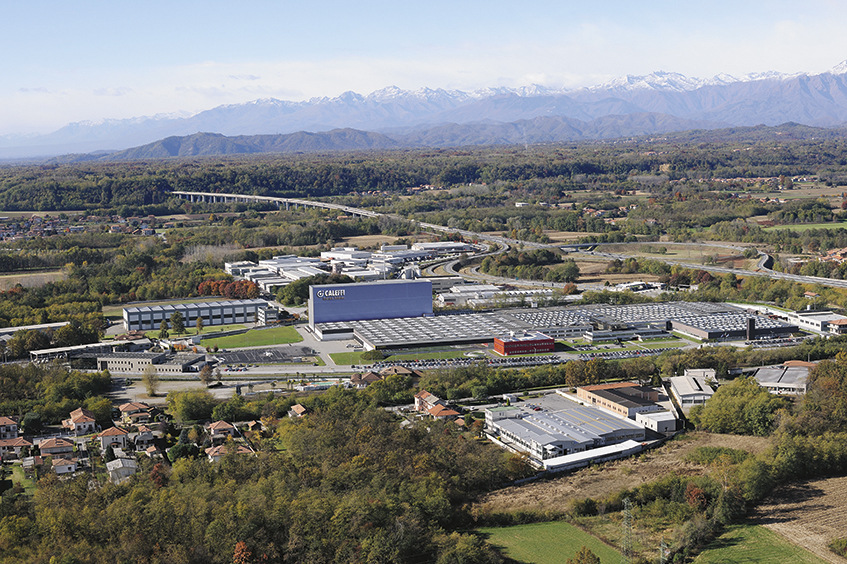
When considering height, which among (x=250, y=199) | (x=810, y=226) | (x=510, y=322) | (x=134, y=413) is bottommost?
(x=134, y=413)

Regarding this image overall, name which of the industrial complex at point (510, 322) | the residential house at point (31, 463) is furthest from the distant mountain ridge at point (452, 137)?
the residential house at point (31, 463)

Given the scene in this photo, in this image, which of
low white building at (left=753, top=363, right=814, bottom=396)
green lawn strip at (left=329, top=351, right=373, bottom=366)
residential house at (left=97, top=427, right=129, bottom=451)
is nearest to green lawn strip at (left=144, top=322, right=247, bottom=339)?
green lawn strip at (left=329, top=351, right=373, bottom=366)

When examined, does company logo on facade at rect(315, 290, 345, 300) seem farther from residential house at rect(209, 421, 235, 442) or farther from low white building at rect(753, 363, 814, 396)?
low white building at rect(753, 363, 814, 396)

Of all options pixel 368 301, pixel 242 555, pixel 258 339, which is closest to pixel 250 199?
pixel 368 301

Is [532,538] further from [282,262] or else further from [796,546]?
[282,262]

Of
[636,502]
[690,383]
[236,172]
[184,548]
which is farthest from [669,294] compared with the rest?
[236,172]

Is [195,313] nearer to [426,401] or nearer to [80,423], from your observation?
[80,423]
